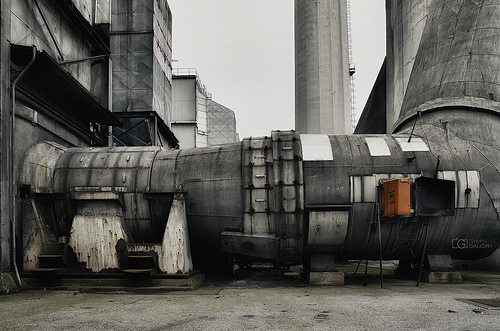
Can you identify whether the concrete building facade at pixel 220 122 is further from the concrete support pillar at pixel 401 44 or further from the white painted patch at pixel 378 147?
the white painted patch at pixel 378 147

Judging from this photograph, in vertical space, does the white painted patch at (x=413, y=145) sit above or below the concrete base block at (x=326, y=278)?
above

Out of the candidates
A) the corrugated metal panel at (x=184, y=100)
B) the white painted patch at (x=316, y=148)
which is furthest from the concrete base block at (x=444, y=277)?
the corrugated metal panel at (x=184, y=100)

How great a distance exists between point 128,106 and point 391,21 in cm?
1918

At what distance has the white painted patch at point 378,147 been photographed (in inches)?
414

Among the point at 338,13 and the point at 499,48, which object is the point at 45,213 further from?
the point at 338,13

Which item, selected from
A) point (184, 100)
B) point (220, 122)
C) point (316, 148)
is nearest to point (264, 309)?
point (316, 148)

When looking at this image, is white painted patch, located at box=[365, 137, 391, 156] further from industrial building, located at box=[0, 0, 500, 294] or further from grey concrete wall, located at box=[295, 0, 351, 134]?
grey concrete wall, located at box=[295, 0, 351, 134]

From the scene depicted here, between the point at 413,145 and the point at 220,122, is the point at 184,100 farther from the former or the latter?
the point at 413,145

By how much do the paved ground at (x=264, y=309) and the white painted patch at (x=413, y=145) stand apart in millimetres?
3397

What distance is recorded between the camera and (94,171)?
10.9 meters

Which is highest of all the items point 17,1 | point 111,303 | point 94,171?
point 17,1

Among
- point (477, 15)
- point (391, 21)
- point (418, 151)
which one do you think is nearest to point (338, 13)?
point (391, 21)

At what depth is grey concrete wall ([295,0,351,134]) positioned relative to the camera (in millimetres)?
44500

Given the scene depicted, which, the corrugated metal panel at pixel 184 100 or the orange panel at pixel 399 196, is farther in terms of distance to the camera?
the corrugated metal panel at pixel 184 100
